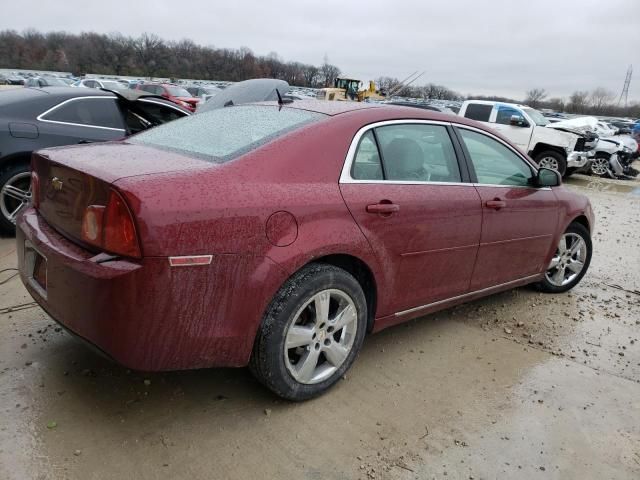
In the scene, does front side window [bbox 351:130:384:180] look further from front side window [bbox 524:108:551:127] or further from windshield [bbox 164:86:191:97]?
windshield [bbox 164:86:191:97]

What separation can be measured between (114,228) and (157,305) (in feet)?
1.17

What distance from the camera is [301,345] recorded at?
2.58 m

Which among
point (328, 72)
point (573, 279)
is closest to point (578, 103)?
point (328, 72)

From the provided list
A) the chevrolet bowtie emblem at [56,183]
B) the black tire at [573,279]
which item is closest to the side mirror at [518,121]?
the black tire at [573,279]

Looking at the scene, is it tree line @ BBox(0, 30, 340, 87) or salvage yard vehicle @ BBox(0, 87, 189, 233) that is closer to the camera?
salvage yard vehicle @ BBox(0, 87, 189, 233)

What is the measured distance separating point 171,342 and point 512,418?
72.5 inches

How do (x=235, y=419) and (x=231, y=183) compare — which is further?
(x=235, y=419)

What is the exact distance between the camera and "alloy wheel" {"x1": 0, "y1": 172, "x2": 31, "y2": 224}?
16.0 feet

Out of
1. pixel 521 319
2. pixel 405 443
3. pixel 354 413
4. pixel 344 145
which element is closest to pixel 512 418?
pixel 405 443

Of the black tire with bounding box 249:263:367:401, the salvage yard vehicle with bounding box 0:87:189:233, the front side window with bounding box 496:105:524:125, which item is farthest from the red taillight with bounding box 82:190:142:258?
the front side window with bounding box 496:105:524:125

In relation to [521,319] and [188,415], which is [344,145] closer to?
[188,415]

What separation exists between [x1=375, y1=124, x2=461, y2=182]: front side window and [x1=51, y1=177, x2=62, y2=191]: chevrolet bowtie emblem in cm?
167

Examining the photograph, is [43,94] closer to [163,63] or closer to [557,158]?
[557,158]

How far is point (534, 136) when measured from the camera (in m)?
12.5
